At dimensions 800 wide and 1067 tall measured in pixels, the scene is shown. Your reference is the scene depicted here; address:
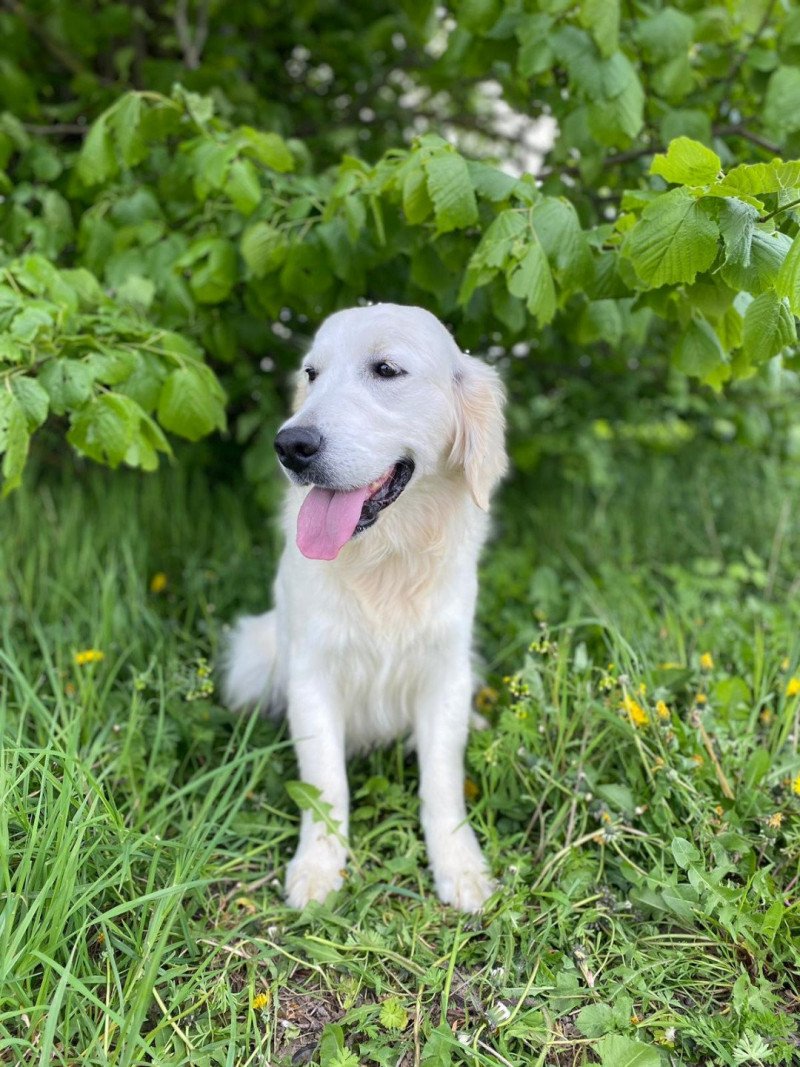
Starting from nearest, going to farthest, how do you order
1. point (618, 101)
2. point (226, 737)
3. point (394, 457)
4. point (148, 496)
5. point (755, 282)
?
point (755, 282), point (394, 457), point (618, 101), point (226, 737), point (148, 496)

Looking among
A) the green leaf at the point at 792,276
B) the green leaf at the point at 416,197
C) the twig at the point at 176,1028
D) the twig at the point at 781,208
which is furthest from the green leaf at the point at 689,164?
the twig at the point at 176,1028

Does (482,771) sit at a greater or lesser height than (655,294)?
lesser

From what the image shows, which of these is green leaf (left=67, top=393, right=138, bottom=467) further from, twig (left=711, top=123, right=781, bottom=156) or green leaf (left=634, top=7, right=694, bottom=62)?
twig (left=711, top=123, right=781, bottom=156)

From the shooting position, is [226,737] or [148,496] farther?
[148,496]

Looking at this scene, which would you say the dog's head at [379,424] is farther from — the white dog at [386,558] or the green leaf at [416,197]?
the green leaf at [416,197]

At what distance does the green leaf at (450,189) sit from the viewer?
1964 millimetres

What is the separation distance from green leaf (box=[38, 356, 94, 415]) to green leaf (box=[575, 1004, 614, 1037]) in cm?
170

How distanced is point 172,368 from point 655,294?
129 cm

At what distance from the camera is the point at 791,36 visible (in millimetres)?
2357

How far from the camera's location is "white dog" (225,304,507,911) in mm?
1922

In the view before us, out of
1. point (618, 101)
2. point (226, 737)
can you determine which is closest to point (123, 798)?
point (226, 737)

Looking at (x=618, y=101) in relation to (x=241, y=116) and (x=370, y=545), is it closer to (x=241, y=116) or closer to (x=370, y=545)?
(x=370, y=545)

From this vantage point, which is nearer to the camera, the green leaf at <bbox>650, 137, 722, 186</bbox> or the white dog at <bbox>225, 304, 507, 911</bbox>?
the green leaf at <bbox>650, 137, 722, 186</bbox>

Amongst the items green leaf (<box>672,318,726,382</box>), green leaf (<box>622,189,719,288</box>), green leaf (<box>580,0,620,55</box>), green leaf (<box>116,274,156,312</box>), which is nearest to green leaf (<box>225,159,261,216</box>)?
green leaf (<box>116,274,156,312</box>)
